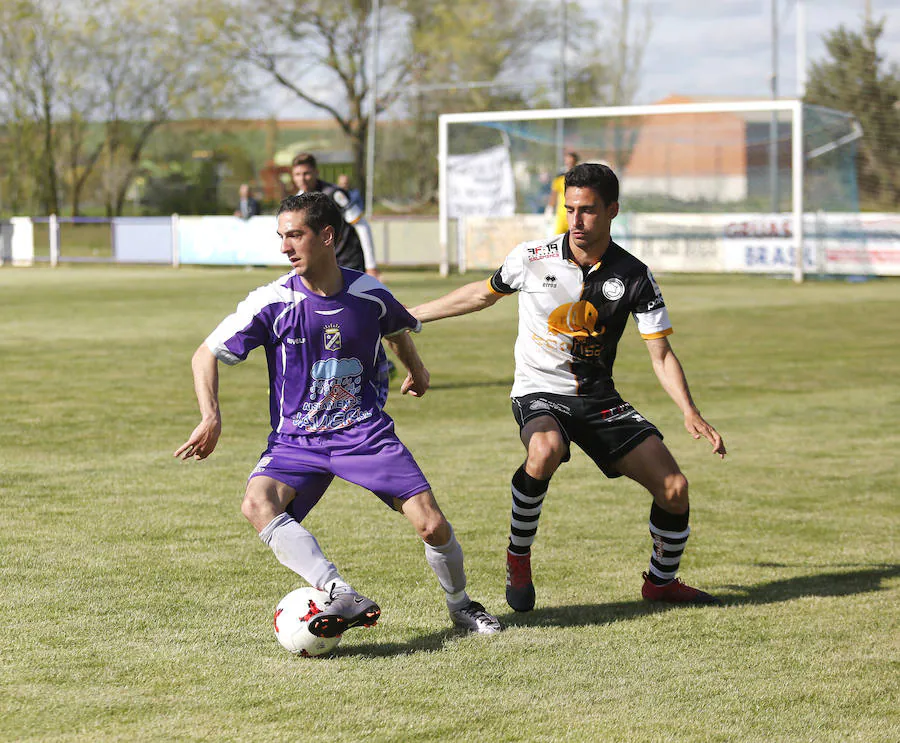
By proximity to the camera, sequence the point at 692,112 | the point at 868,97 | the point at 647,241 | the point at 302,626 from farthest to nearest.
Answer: the point at 868,97 < the point at 647,241 < the point at 692,112 < the point at 302,626

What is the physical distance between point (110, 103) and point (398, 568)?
49.7m

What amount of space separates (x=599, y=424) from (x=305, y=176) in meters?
4.98

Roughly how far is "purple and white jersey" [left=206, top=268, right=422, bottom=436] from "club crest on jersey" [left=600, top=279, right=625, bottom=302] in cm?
96

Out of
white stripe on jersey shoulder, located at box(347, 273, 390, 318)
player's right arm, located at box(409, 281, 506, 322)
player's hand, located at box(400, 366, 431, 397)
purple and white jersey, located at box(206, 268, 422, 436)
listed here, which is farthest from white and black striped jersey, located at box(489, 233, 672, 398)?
purple and white jersey, located at box(206, 268, 422, 436)

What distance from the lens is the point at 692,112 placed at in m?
28.8

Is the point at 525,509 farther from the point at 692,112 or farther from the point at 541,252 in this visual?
the point at 692,112

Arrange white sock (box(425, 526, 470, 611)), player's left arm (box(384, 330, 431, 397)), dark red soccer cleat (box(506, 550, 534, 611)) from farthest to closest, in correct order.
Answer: dark red soccer cleat (box(506, 550, 534, 611)) → player's left arm (box(384, 330, 431, 397)) → white sock (box(425, 526, 470, 611))

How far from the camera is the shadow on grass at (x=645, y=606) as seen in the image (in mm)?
4691

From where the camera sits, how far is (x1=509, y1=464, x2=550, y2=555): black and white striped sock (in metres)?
5.27

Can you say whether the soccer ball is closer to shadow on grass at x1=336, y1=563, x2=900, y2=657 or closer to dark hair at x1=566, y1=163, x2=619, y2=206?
shadow on grass at x1=336, y1=563, x2=900, y2=657

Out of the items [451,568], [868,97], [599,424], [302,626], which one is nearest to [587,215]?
[599,424]

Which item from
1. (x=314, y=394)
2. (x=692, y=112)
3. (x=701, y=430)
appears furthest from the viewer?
(x=692, y=112)

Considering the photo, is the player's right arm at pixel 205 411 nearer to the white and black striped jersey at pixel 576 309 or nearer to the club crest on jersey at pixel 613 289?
the white and black striped jersey at pixel 576 309

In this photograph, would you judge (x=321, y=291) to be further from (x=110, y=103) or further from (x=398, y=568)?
(x=110, y=103)
